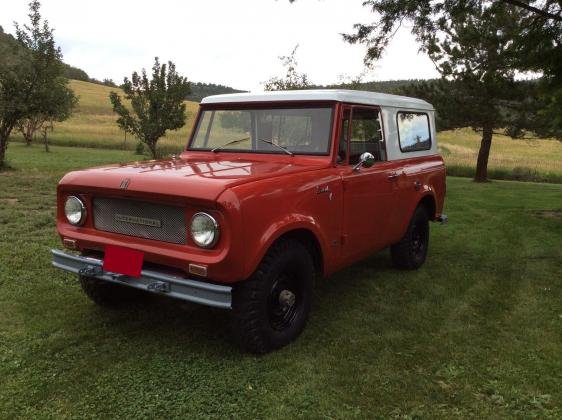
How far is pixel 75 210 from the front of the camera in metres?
3.74

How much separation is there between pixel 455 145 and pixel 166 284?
4293 centimetres

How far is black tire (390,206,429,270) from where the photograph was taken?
5586mm

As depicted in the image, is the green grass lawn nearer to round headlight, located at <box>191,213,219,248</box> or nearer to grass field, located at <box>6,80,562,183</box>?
round headlight, located at <box>191,213,219,248</box>

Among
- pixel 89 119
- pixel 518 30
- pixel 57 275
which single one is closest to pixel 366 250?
pixel 57 275

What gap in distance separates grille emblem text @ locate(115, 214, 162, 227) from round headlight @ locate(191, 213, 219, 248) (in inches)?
13.2

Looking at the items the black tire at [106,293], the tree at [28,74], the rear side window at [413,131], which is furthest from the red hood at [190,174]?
the tree at [28,74]

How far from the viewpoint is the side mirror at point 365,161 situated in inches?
163

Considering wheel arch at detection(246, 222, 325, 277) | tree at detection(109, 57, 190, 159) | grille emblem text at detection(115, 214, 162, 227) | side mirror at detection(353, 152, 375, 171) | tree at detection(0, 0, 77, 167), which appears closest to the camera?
wheel arch at detection(246, 222, 325, 277)

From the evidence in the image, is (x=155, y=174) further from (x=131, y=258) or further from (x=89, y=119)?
(x=89, y=119)

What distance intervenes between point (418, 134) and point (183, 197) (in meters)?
3.49

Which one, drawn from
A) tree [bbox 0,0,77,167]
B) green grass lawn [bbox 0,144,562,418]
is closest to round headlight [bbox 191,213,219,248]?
green grass lawn [bbox 0,144,562,418]

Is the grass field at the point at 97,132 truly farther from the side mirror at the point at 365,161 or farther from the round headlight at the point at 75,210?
the round headlight at the point at 75,210

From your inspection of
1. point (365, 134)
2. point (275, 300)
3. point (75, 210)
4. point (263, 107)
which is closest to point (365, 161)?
point (365, 134)

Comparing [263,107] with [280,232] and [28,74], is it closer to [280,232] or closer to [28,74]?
[280,232]
